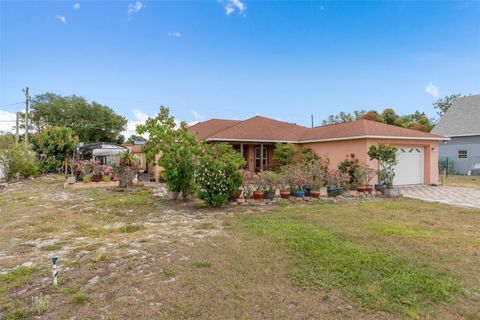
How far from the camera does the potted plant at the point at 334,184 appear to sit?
10.9 metres

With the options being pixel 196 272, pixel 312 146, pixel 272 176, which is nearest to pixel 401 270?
pixel 196 272

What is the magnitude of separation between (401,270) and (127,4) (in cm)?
1568

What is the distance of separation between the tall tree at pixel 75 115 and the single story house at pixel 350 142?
2128 centimetres

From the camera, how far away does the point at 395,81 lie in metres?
20.4

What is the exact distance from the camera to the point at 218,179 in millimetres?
8586

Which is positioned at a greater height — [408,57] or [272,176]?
[408,57]

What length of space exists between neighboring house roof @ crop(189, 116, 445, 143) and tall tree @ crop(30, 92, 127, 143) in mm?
18685

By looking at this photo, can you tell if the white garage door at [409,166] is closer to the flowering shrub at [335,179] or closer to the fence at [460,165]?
the flowering shrub at [335,179]

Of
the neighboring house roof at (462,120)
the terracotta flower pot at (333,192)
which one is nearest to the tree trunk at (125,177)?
the terracotta flower pot at (333,192)

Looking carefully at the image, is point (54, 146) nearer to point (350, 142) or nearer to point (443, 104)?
point (350, 142)

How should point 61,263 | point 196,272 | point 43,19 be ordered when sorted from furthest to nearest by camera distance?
point 43,19
point 61,263
point 196,272

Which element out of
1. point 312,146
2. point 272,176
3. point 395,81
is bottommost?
point 272,176

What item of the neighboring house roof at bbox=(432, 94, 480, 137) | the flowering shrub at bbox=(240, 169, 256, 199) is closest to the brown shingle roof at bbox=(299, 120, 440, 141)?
the flowering shrub at bbox=(240, 169, 256, 199)

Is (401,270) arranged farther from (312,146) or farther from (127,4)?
(127,4)
